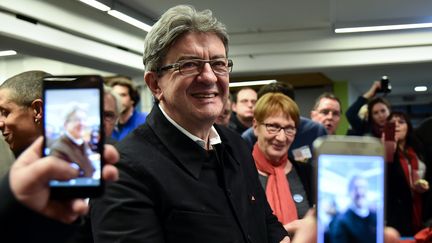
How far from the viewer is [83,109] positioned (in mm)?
812

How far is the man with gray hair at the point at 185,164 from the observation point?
1.24 m

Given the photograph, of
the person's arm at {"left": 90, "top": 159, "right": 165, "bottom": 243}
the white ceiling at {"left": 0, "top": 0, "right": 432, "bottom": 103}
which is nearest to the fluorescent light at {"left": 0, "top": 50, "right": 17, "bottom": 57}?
the white ceiling at {"left": 0, "top": 0, "right": 432, "bottom": 103}

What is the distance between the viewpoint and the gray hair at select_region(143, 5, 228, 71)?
1.42 m

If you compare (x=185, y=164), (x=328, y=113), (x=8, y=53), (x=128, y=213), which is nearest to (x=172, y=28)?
(x=185, y=164)

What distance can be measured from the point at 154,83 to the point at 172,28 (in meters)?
0.22

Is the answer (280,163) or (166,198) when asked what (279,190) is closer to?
(280,163)

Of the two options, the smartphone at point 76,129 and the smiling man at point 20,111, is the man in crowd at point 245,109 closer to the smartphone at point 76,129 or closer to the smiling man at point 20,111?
Result: the smiling man at point 20,111

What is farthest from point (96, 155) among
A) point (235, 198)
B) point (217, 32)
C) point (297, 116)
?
point (297, 116)

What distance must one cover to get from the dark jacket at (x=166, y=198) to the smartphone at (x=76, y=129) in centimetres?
45

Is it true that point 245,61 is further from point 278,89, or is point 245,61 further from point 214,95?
point 214,95

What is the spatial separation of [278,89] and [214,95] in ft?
7.13

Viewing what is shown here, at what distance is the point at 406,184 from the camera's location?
357 centimetres

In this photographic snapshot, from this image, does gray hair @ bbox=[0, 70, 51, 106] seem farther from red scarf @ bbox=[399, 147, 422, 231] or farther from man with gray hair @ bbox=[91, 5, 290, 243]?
red scarf @ bbox=[399, 147, 422, 231]

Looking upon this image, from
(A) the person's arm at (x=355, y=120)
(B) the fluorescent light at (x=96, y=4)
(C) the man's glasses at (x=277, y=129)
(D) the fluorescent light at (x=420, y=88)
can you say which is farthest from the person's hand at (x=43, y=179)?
(D) the fluorescent light at (x=420, y=88)
